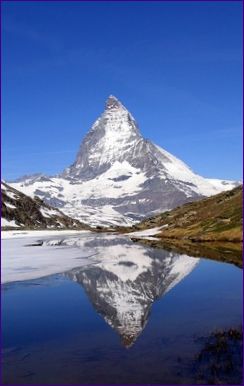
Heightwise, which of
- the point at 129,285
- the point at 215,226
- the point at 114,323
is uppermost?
the point at 215,226

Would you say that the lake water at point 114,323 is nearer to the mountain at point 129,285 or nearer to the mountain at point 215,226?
the mountain at point 129,285

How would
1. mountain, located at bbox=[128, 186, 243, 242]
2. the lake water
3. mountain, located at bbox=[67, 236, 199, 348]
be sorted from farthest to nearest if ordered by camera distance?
1. mountain, located at bbox=[128, 186, 243, 242]
2. mountain, located at bbox=[67, 236, 199, 348]
3. the lake water

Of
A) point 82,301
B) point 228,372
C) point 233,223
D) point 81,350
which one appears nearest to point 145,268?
point 82,301

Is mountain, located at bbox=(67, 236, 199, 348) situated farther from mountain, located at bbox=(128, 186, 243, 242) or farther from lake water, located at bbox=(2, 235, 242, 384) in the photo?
mountain, located at bbox=(128, 186, 243, 242)

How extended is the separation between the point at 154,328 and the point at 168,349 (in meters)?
5.72

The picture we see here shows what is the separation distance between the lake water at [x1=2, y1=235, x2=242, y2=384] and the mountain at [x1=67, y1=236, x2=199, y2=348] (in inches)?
3.7

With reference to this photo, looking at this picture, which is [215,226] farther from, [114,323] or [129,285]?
[114,323]

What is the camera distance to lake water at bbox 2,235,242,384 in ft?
81.7

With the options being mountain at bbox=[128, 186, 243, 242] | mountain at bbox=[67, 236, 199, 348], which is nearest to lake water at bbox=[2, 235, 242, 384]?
mountain at bbox=[67, 236, 199, 348]

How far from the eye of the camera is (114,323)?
3628 cm

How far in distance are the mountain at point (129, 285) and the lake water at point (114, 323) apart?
9 cm

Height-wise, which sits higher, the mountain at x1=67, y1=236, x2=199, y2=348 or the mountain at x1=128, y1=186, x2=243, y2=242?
the mountain at x1=128, y1=186, x2=243, y2=242

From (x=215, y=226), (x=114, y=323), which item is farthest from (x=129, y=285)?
(x=215, y=226)

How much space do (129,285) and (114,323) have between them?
18.9 metres
